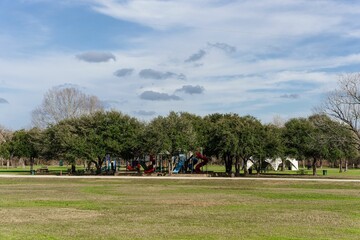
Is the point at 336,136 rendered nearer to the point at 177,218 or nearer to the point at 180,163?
the point at 180,163

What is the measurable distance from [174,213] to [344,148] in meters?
51.0

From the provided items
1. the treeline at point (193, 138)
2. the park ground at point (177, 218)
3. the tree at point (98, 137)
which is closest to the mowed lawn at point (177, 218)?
the park ground at point (177, 218)

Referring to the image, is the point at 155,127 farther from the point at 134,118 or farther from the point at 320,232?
the point at 320,232

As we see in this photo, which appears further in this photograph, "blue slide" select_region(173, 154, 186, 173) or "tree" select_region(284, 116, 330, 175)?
"blue slide" select_region(173, 154, 186, 173)

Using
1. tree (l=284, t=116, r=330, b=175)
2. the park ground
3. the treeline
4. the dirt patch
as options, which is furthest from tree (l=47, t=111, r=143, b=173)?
the dirt patch

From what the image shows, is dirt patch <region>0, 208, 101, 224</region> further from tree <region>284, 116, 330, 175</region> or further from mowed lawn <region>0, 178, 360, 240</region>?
tree <region>284, 116, 330, 175</region>

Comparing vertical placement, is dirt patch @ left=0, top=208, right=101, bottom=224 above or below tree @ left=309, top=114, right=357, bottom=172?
below

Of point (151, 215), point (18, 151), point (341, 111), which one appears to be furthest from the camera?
point (18, 151)

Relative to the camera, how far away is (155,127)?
6406cm

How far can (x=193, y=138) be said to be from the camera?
64375 millimetres

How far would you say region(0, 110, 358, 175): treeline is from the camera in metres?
62.9

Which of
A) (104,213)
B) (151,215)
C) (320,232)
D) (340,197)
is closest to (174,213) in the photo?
(151,215)

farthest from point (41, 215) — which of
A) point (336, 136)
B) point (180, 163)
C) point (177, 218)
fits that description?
point (180, 163)

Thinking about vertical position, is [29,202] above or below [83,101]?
below
